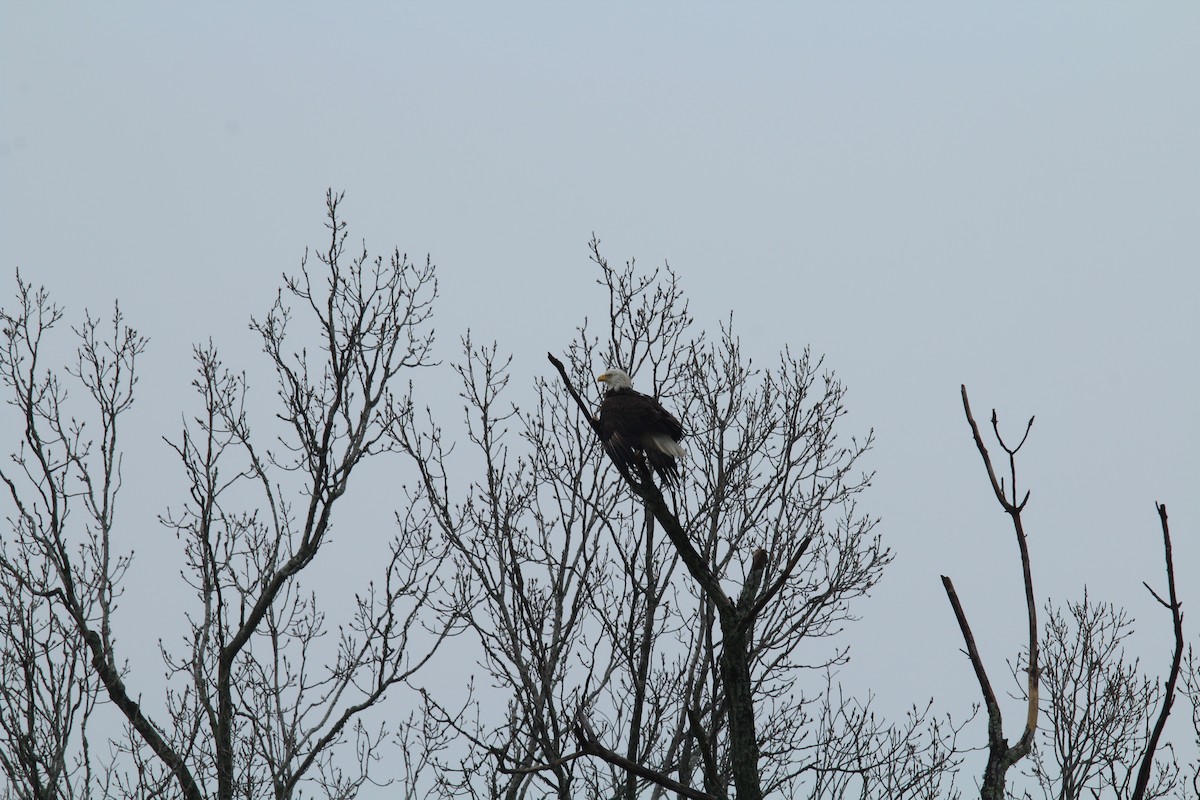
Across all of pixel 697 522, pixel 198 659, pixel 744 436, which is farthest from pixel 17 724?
pixel 744 436

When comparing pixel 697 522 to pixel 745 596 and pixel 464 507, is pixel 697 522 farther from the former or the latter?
pixel 745 596

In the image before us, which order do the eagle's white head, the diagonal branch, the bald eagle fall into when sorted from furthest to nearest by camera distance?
the eagle's white head
the bald eagle
the diagonal branch

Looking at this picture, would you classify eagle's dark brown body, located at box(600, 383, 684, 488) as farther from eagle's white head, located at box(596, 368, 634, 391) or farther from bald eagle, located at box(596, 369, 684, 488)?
eagle's white head, located at box(596, 368, 634, 391)

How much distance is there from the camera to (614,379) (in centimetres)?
833

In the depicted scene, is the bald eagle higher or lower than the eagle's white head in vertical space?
lower

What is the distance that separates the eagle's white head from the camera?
8281 millimetres

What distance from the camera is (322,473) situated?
7855 millimetres

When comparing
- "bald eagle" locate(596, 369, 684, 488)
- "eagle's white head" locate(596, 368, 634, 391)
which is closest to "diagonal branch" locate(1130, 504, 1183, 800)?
"bald eagle" locate(596, 369, 684, 488)

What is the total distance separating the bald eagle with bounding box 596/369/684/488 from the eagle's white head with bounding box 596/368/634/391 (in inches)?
37.4

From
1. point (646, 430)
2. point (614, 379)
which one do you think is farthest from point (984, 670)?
point (614, 379)

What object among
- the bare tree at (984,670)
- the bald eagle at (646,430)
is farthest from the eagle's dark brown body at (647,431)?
the bare tree at (984,670)

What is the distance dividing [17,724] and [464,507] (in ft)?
11.4

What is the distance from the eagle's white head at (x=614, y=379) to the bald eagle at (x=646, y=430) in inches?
37.4

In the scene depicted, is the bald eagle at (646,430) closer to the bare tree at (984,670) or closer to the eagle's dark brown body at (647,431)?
the eagle's dark brown body at (647,431)
